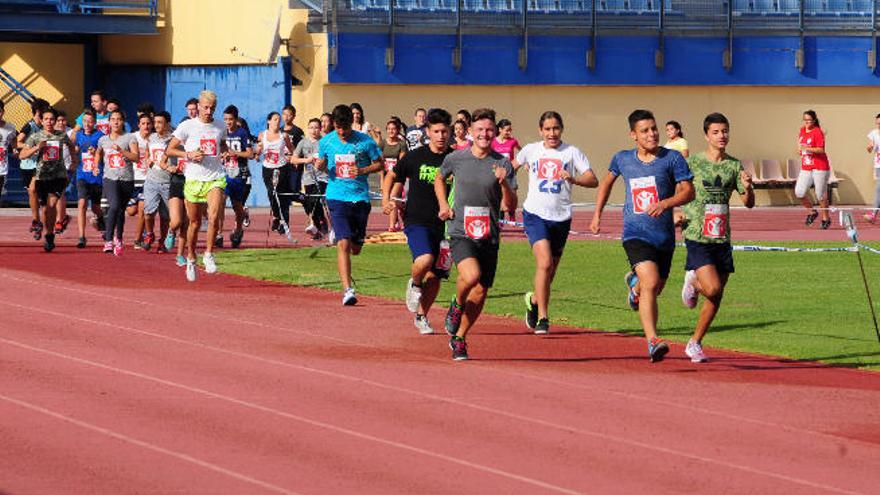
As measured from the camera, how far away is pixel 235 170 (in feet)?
93.2

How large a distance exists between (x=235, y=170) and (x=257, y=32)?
1503cm

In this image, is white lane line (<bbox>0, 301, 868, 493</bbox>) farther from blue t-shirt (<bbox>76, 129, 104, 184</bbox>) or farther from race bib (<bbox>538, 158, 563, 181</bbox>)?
blue t-shirt (<bbox>76, 129, 104, 184</bbox>)

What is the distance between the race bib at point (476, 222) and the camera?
15477 millimetres

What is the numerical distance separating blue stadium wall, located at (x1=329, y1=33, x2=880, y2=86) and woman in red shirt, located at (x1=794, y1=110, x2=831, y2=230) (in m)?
9.94

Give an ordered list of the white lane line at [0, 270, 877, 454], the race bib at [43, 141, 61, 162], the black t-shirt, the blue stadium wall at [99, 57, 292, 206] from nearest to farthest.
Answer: the white lane line at [0, 270, 877, 454] < the black t-shirt < the race bib at [43, 141, 61, 162] < the blue stadium wall at [99, 57, 292, 206]

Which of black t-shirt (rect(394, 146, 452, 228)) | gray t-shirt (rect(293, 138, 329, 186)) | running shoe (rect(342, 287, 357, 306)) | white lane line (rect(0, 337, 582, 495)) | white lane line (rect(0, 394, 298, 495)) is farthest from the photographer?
gray t-shirt (rect(293, 138, 329, 186))

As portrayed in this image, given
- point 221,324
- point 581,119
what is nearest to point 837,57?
point 581,119

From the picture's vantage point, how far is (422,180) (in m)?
17.1

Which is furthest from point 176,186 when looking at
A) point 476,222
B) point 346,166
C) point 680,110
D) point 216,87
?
point 680,110

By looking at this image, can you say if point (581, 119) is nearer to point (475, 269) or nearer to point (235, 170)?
point (235, 170)

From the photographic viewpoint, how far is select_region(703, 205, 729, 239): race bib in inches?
605

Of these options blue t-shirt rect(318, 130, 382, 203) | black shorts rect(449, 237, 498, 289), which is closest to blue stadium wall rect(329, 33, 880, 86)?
blue t-shirt rect(318, 130, 382, 203)

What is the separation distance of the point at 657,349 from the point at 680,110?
98.3ft

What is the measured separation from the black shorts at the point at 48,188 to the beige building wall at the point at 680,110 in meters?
15.8
